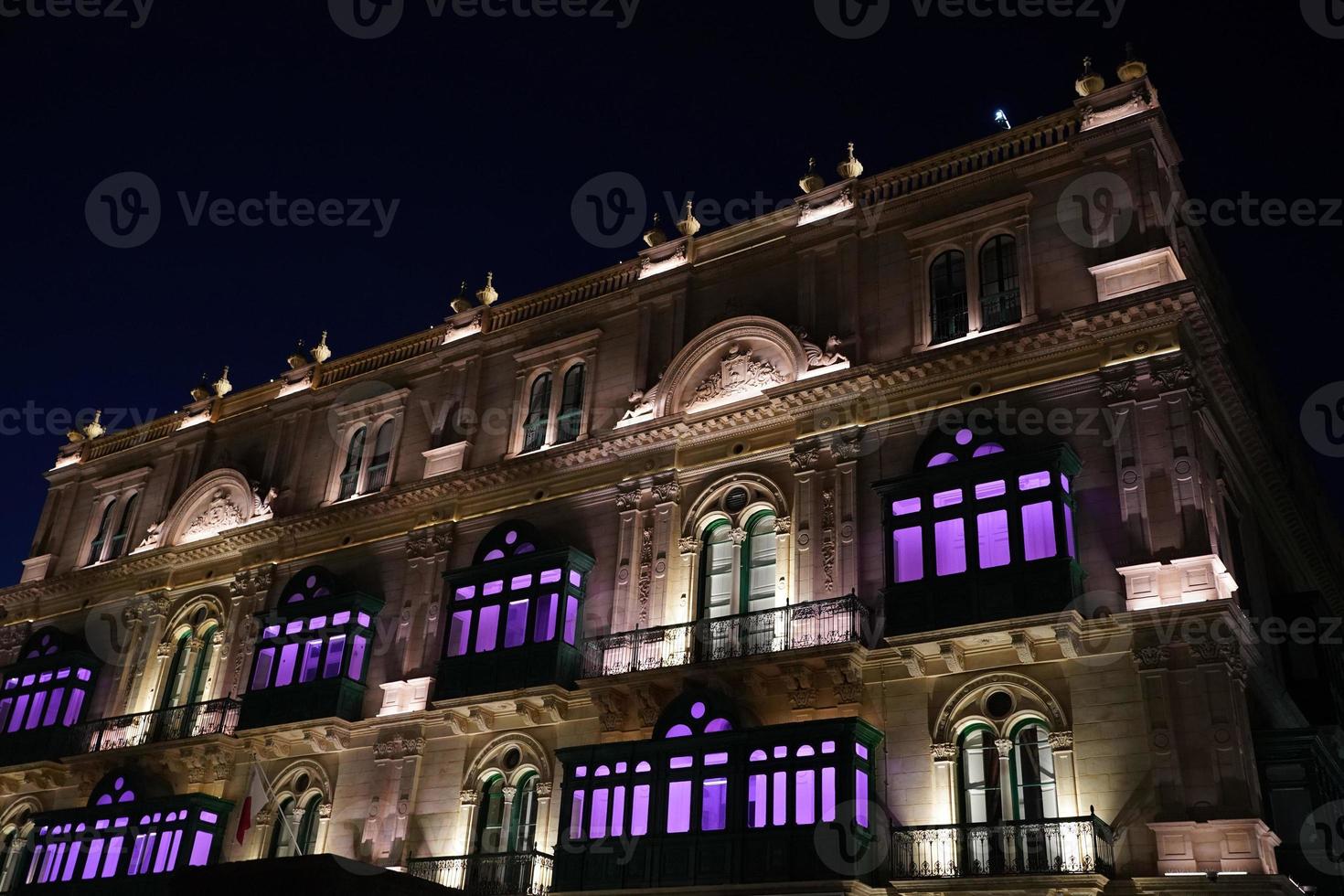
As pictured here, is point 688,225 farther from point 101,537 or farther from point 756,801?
point 101,537

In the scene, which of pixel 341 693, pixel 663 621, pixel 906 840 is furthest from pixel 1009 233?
pixel 341 693

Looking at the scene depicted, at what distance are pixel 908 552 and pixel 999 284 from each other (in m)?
6.41

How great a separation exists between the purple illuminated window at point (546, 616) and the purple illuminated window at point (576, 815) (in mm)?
3811

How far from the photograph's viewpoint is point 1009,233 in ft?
86.7

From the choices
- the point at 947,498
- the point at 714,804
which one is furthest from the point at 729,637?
the point at 947,498

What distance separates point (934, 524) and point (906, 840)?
571 cm

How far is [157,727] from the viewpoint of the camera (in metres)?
32.8

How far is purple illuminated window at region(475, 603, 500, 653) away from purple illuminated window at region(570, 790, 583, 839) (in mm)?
4692

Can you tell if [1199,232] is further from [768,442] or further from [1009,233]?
[768,442]

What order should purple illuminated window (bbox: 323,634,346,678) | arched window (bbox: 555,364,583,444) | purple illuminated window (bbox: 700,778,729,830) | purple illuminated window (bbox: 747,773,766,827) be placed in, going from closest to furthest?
purple illuminated window (bbox: 747,773,766,827) < purple illuminated window (bbox: 700,778,729,830) < purple illuminated window (bbox: 323,634,346,678) < arched window (bbox: 555,364,583,444)

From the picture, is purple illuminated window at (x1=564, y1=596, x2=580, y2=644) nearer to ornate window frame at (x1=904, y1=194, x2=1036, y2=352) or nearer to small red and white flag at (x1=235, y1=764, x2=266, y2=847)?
small red and white flag at (x1=235, y1=764, x2=266, y2=847)

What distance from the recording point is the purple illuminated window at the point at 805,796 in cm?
2205

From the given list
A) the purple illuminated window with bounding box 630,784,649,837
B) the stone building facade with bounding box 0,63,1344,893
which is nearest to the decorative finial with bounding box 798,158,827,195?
the stone building facade with bounding box 0,63,1344,893

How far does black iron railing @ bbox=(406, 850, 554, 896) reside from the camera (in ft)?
81.5
